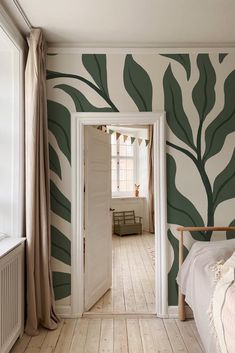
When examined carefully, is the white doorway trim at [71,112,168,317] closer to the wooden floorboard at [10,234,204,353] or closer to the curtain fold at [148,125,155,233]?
the wooden floorboard at [10,234,204,353]

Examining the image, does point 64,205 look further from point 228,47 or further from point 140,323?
point 228,47

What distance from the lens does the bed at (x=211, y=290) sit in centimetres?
149

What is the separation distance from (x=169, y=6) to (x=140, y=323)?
9.28ft

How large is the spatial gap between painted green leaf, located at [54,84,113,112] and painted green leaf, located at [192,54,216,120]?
2.98 ft

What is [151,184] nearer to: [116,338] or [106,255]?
[106,255]

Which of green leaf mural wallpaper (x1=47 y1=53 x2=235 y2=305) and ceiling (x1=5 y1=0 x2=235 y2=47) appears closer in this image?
ceiling (x1=5 y1=0 x2=235 y2=47)

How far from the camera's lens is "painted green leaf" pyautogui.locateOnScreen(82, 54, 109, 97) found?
2.78 metres

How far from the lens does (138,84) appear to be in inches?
110

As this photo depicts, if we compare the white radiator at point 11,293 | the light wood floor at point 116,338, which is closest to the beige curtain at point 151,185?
the light wood floor at point 116,338

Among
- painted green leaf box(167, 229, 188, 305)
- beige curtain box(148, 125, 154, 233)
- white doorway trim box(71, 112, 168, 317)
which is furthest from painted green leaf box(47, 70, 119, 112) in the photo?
beige curtain box(148, 125, 154, 233)

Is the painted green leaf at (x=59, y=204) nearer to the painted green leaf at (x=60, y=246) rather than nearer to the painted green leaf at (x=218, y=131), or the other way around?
the painted green leaf at (x=60, y=246)

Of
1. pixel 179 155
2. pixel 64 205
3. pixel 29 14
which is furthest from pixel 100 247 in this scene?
pixel 29 14

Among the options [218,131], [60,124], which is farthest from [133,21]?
[218,131]

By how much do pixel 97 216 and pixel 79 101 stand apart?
1.28 meters
